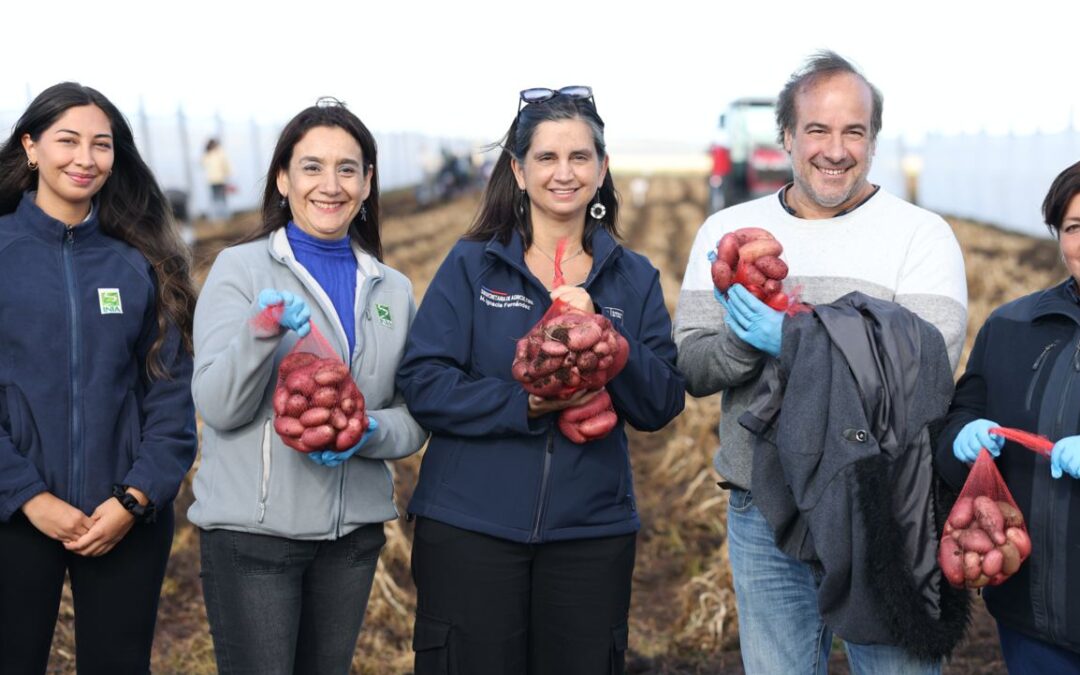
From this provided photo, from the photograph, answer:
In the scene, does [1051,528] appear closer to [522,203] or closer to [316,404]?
[522,203]

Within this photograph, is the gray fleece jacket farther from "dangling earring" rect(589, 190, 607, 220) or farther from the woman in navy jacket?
"dangling earring" rect(589, 190, 607, 220)

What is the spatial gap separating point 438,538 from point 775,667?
3.04ft

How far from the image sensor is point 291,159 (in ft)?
9.90

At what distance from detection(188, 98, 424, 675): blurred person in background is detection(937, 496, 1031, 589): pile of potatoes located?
4.29 ft

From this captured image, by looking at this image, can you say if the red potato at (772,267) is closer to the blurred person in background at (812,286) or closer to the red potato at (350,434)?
the blurred person in background at (812,286)

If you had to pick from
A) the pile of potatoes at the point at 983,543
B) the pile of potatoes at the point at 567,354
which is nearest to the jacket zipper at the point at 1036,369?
the pile of potatoes at the point at 983,543

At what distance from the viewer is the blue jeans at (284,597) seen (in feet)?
9.23

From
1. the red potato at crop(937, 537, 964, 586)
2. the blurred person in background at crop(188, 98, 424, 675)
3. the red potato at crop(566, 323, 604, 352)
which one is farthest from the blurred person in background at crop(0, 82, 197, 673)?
the red potato at crop(937, 537, 964, 586)

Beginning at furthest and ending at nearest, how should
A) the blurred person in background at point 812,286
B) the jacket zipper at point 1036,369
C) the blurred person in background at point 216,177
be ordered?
the blurred person in background at point 216,177
the blurred person in background at point 812,286
the jacket zipper at point 1036,369

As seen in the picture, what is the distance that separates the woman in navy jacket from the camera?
2770 millimetres

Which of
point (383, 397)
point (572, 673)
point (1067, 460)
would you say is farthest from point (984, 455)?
point (383, 397)

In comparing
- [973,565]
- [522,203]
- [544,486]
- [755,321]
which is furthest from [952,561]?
[522,203]

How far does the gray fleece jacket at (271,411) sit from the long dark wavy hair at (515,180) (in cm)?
34

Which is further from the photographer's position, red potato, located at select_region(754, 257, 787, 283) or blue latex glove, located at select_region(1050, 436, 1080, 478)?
red potato, located at select_region(754, 257, 787, 283)
